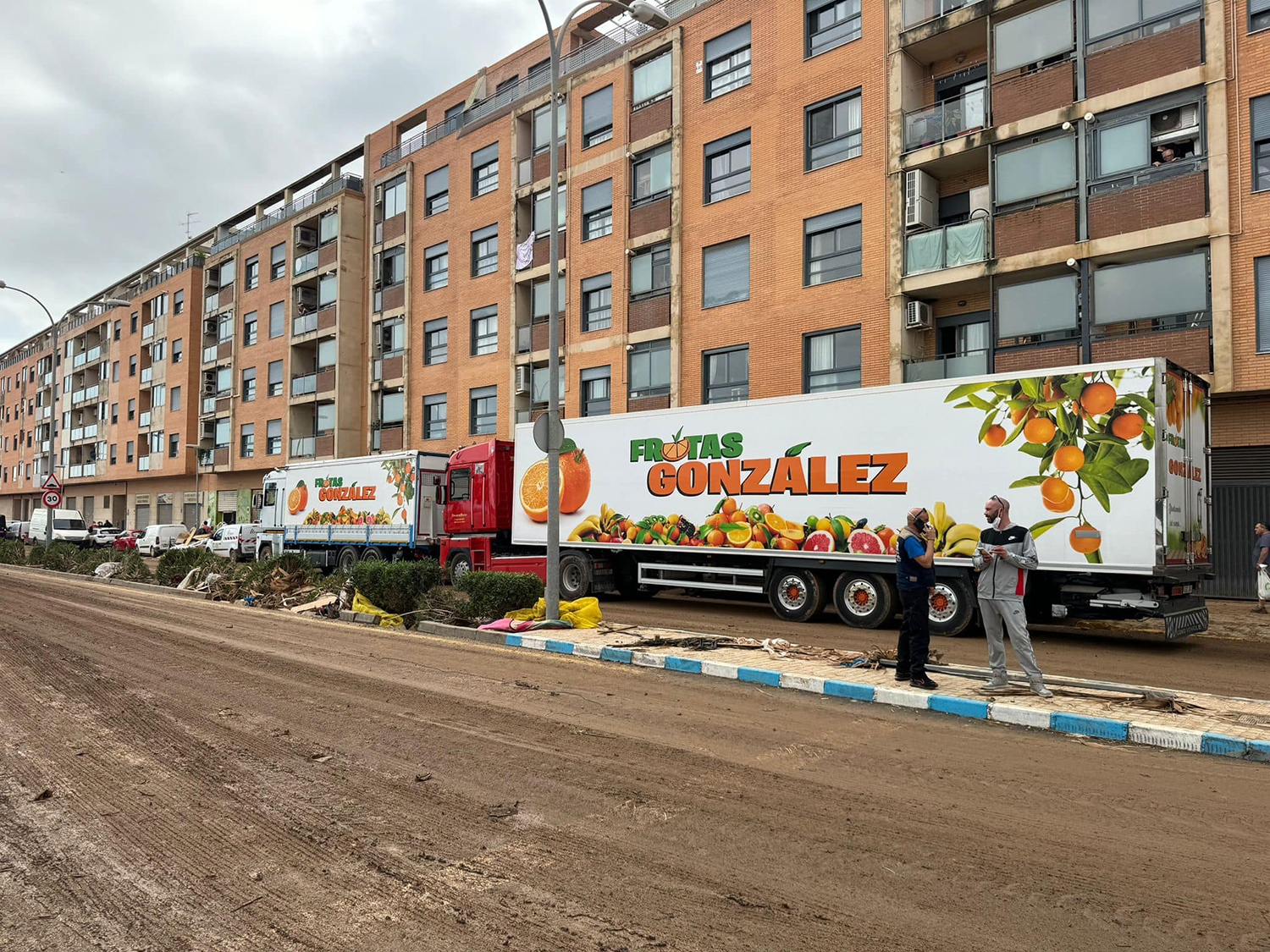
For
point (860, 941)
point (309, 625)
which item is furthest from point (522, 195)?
point (860, 941)

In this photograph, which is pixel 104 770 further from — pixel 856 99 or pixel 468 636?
pixel 856 99

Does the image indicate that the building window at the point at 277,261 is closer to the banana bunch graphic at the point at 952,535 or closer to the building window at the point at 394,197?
the building window at the point at 394,197

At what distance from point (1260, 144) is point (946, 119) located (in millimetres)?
6664

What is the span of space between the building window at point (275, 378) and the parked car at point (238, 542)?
523 inches

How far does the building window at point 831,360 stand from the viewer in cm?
2245

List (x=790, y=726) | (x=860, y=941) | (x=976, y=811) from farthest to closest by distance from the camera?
(x=790, y=726), (x=976, y=811), (x=860, y=941)

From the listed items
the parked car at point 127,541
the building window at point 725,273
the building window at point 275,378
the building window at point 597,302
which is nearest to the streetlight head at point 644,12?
the building window at point 725,273

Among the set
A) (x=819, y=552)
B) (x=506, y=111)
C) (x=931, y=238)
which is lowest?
(x=819, y=552)

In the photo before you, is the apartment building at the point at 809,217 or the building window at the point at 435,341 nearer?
the apartment building at the point at 809,217

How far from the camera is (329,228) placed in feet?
138

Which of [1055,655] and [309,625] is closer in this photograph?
[1055,655]

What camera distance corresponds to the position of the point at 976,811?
4.93m

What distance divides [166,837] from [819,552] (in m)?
10.9

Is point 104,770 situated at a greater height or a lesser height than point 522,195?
lesser
